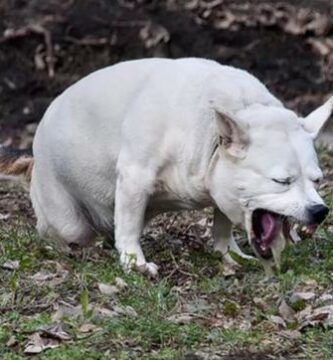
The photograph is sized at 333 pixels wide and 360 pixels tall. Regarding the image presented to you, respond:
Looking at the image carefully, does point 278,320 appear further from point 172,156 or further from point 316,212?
point 172,156

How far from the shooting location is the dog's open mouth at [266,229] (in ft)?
23.9

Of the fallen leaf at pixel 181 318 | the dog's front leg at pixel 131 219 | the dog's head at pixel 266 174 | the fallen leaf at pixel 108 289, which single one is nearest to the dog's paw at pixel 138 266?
the dog's front leg at pixel 131 219

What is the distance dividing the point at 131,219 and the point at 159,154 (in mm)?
445

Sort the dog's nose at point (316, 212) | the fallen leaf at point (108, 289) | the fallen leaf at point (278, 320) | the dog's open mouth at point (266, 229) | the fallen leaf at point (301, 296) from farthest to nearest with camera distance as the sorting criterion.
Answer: the dog's open mouth at point (266, 229) < the fallen leaf at point (108, 289) < the dog's nose at point (316, 212) < the fallen leaf at point (301, 296) < the fallen leaf at point (278, 320)

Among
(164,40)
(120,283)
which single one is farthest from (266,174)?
(164,40)

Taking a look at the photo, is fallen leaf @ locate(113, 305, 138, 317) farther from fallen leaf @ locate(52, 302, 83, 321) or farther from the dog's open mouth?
the dog's open mouth

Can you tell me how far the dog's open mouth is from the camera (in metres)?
7.30

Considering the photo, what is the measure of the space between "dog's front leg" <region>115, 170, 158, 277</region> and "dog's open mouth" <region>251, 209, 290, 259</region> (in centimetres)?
62

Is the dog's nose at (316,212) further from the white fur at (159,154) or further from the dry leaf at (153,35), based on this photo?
the dry leaf at (153,35)

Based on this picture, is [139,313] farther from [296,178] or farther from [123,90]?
[123,90]

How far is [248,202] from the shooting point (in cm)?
726

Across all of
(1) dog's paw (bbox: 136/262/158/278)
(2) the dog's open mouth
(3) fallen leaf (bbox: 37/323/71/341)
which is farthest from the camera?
(1) dog's paw (bbox: 136/262/158/278)

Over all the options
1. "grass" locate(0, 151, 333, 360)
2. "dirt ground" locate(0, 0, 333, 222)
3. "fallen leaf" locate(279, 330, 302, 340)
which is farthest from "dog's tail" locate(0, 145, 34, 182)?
"dirt ground" locate(0, 0, 333, 222)

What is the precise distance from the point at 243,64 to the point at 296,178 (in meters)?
7.45
